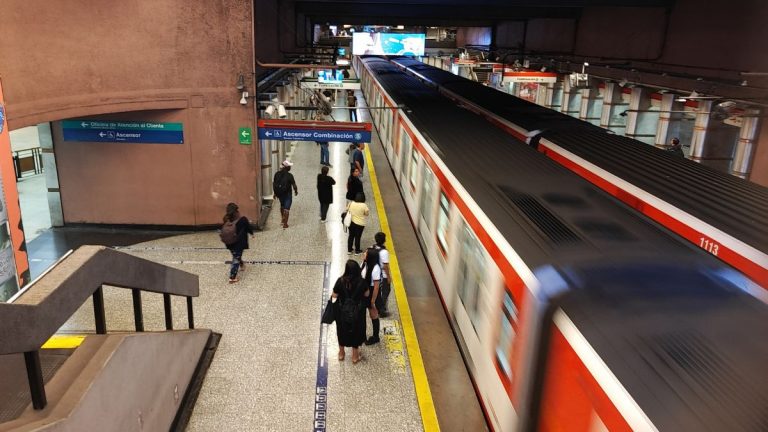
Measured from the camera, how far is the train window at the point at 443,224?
6.48 meters

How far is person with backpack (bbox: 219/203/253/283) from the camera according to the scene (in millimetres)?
7805

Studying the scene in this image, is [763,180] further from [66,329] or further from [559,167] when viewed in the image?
[66,329]

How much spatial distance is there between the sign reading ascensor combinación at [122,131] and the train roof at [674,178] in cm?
606

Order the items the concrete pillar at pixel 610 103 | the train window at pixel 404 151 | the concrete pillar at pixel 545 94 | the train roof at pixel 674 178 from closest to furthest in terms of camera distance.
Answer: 1. the train roof at pixel 674 178
2. the train window at pixel 404 151
3. the concrete pillar at pixel 610 103
4. the concrete pillar at pixel 545 94

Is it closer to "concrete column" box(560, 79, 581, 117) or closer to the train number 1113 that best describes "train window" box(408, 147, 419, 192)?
the train number 1113

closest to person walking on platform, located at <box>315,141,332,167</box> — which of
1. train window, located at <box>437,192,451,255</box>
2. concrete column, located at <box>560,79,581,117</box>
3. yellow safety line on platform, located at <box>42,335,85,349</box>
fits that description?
train window, located at <box>437,192,451,255</box>

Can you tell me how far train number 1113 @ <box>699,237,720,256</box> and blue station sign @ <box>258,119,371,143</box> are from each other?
560 centimetres

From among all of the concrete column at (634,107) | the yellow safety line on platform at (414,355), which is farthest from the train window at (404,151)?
the concrete column at (634,107)

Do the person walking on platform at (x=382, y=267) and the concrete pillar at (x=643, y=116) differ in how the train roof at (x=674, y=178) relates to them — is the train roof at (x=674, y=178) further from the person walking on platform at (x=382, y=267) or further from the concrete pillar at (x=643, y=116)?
the concrete pillar at (x=643, y=116)

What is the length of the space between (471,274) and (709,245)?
2.04 m

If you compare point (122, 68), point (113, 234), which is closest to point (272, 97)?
point (122, 68)

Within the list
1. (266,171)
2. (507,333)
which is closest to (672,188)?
(507,333)

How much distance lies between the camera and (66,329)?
21.7 ft

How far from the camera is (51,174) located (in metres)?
9.93
